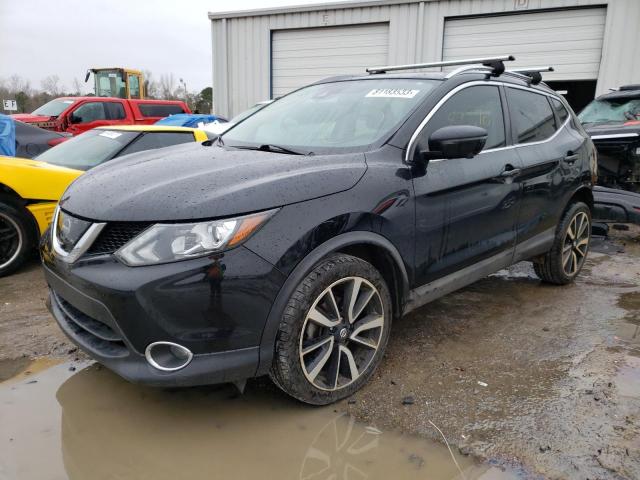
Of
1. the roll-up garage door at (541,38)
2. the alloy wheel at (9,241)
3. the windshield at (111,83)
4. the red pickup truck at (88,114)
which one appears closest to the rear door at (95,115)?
the red pickup truck at (88,114)

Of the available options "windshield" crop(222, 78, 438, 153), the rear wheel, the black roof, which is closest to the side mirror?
"windshield" crop(222, 78, 438, 153)

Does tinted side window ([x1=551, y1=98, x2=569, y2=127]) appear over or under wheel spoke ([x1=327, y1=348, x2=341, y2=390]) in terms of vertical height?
over

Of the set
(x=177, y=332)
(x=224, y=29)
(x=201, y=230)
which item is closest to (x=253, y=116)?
(x=201, y=230)

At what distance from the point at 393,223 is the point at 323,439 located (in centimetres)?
110

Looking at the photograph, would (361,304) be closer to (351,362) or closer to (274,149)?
(351,362)

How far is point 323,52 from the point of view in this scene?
45.2ft

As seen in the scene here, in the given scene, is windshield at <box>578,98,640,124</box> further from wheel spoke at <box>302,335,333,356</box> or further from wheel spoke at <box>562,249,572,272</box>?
wheel spoke at <box>302,335,333,356</box>

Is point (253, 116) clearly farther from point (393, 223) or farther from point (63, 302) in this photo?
point (63, 302)

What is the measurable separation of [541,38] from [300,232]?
11753 millimetres

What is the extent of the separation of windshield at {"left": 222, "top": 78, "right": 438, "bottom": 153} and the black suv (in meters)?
0.01

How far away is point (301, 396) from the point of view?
242cm

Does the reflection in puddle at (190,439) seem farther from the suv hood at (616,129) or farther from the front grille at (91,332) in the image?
the suv hood at (616,129)

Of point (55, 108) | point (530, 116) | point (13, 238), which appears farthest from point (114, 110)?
point (530, 116)

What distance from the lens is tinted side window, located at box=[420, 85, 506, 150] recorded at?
301cm
